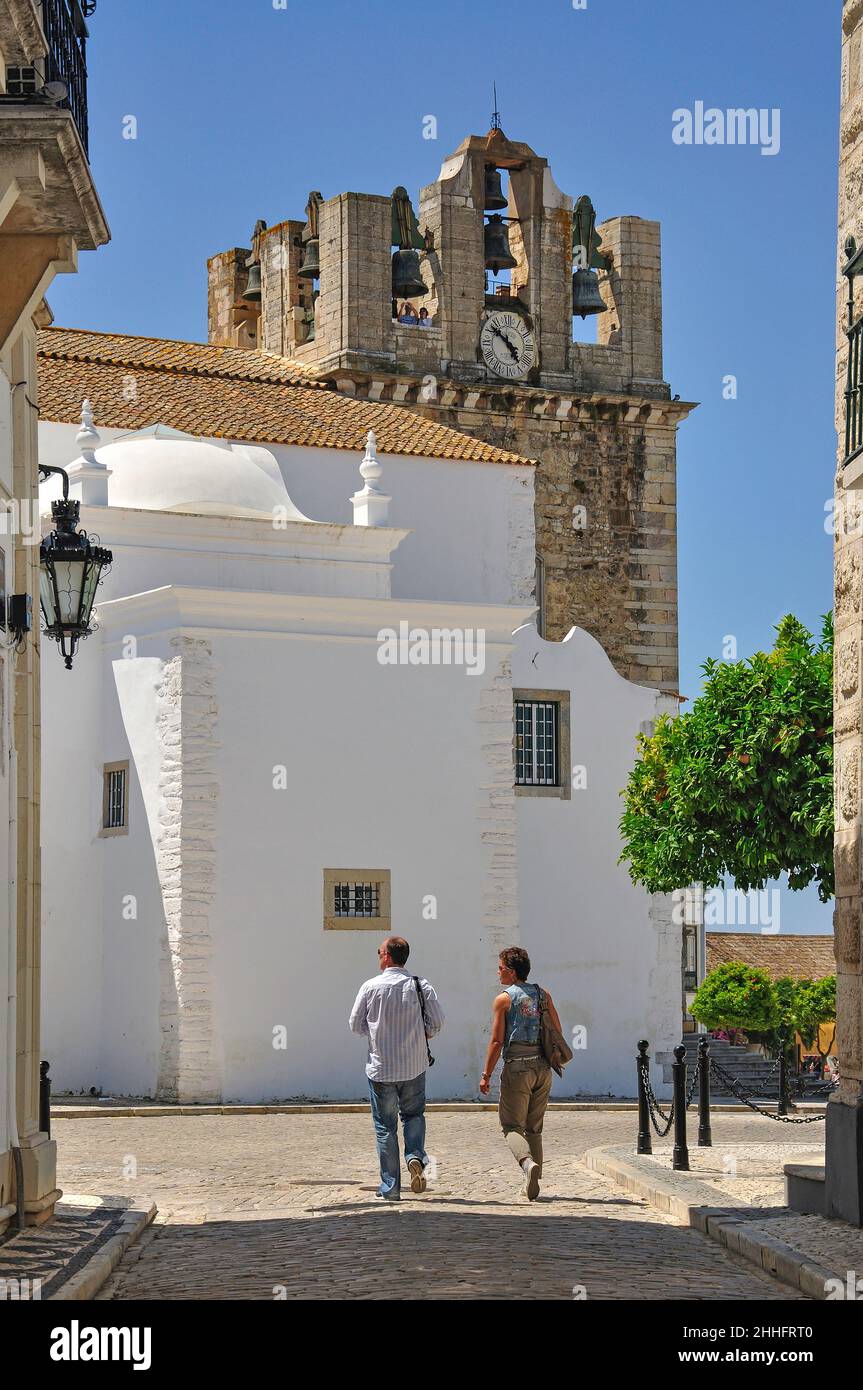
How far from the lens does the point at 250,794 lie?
22875 millimetres

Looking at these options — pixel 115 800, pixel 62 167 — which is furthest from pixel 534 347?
pixel 62 167

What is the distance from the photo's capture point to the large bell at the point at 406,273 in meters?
40.3

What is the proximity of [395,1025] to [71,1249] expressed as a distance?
3.06 m

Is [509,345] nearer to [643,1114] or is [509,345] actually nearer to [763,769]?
[763,769]

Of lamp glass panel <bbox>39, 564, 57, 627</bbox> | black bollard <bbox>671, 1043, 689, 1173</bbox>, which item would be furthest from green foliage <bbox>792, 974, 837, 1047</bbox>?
lamp glass panel <bbox>39, 564, 57, 627</bbox>

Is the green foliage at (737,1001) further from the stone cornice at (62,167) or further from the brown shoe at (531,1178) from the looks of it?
the stone cornice at (62,167)

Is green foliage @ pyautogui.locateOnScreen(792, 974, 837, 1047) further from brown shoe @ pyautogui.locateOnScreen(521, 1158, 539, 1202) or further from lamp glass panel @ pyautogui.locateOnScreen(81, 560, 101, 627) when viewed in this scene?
lamp glass panel @ pyautogui.locateOnScreen(81, 560, 101, 627)

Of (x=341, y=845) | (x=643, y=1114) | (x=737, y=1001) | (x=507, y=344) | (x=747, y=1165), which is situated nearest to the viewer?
(x=747, y=1165)

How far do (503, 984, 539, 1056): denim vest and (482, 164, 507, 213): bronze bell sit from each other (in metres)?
30.1

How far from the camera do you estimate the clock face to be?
41.1 meters

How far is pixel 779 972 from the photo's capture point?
49938 mm

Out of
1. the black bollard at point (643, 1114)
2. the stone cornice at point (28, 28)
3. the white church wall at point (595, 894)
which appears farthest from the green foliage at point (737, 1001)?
the stone cornice at point (28, 28)

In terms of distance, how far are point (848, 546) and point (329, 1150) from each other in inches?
288

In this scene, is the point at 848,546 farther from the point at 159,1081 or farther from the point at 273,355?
the point at 273,355
